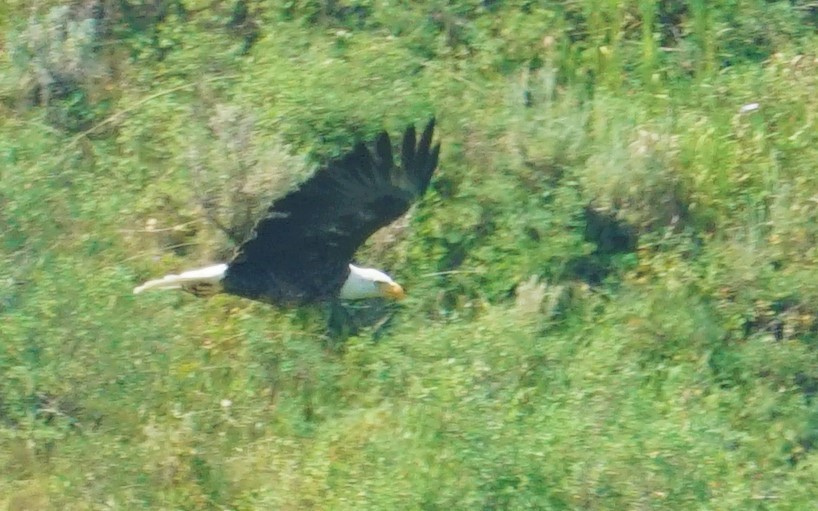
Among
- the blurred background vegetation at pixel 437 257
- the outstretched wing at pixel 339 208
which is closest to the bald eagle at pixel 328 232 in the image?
the outstretched wing at pixel 339 208

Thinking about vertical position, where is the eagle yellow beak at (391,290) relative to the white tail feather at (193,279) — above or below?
below

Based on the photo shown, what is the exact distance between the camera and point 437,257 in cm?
692

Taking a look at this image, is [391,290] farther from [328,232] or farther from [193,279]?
[193,279]

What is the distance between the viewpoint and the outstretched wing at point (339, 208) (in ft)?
20.7

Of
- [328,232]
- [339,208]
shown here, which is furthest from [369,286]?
[339,208]

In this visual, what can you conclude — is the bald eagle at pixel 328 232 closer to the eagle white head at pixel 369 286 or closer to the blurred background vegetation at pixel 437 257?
the eagle white head at pixel 369 286

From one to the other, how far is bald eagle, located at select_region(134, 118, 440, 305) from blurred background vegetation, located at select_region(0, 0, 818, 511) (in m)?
0.13

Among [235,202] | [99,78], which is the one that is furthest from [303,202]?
[99,78]

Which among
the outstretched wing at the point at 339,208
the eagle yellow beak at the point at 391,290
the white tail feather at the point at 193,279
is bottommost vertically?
the eagle yellow beak at the point at 391,290

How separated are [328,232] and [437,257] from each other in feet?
1.76

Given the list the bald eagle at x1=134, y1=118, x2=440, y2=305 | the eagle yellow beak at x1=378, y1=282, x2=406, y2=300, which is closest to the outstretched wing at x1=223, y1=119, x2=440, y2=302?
the bald eagle at x1=134, y1=118, x2=440, y2=305

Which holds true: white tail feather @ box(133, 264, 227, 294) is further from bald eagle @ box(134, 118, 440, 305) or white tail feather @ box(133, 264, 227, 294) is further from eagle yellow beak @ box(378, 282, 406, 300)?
eagle yellow beak @ box(378, 282, 406, 300)

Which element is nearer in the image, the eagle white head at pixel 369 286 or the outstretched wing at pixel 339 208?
the outstretched wing at pixel 339 208

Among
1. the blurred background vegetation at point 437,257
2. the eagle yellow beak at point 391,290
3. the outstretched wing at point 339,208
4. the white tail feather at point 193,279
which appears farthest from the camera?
the eagle yellow beak at point 391,290
